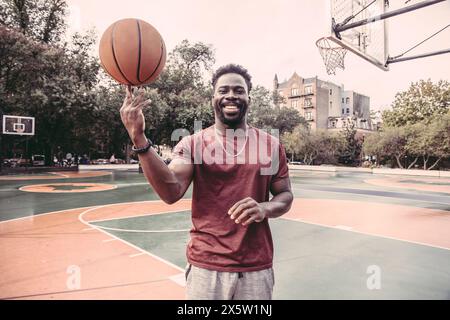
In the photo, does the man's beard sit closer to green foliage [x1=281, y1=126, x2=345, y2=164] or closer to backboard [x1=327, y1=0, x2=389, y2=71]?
backboard [x1=327, y1=0, x2=389, y2=71]

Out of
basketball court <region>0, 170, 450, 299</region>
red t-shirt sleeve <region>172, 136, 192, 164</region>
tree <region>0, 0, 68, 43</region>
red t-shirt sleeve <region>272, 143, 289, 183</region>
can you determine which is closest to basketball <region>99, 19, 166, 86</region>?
red t-shirt sleeve <region>172, 136, 192, 164</region>

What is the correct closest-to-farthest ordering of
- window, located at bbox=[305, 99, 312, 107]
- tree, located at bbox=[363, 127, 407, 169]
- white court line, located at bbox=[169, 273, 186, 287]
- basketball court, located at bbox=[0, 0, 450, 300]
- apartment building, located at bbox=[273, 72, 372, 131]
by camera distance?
basketball court, located at bbox=[0, 0, 450, 300], white court line, located at bbox=[169, 273, 186, 287], tree, located at bbox=[363, 127, 407, 169], apartment building, located at bbox=[273, 72, 372, 131], window, located at bbox=[305, 99, 312, 107]

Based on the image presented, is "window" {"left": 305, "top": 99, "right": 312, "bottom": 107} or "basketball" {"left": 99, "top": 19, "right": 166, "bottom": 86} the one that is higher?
"window" {"left": 305, "top": 99, "right": 312, "bottom": 107}

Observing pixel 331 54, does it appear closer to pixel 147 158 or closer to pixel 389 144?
pixel 147 158

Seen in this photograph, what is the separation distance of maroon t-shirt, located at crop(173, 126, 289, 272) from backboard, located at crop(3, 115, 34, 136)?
23.5m

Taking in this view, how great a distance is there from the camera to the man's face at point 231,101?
214 centimetres

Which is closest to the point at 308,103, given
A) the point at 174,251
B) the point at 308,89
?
the point at 308,89

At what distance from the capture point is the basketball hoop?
9374mm

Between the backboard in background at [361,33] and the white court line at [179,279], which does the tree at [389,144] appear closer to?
the backboard in background at [361,33]

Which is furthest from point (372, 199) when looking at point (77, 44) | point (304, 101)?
point (304, 101)

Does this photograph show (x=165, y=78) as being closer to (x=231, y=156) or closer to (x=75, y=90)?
(x=75, y=90)

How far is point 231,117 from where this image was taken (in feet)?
7.03

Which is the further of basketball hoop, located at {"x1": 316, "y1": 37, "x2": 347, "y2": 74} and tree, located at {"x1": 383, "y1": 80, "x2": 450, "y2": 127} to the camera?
tree, located at {"x1": 383, "y1": 80, "x2": 450, "y2": 127}

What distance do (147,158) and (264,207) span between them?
0.72 meters
